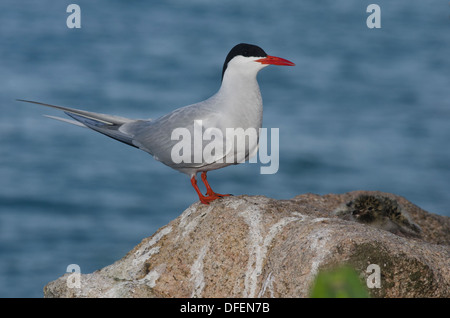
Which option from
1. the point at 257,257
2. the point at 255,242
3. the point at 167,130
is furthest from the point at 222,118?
the point at 257,257

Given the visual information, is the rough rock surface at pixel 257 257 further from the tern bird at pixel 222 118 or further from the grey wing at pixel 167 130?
the grey wing at pixel 167 130

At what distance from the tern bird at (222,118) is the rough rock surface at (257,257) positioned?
38 centimetres

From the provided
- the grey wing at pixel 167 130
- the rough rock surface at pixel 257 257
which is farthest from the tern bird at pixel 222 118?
the rough rock surface at pixel 257 257

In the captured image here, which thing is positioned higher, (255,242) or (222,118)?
(222,118)

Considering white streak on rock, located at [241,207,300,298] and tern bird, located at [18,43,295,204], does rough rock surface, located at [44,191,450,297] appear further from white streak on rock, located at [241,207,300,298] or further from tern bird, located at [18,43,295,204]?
tern bird, located at [18,43,295,204]

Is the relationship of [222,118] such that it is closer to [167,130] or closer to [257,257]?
[167,130]

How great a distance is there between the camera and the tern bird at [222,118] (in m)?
5.62

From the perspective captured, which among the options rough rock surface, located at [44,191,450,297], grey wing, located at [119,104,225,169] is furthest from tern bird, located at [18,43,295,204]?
rough rock surface, located at [44,191,450,297]

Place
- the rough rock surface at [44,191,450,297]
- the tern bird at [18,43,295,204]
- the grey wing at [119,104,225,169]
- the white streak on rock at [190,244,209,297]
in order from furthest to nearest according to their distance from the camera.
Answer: the grey wing at [119,104,225,169]
the tern bird at [18,43,295,204]
the white streak on rock at [190,244,209,297]
the rough rock surface at [44,191,450,297]

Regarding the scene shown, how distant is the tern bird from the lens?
5617 mm

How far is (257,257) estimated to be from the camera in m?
4.88

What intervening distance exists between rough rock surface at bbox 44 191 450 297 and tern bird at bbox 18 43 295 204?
0.38 metres

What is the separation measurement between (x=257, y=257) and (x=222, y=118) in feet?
4.35
